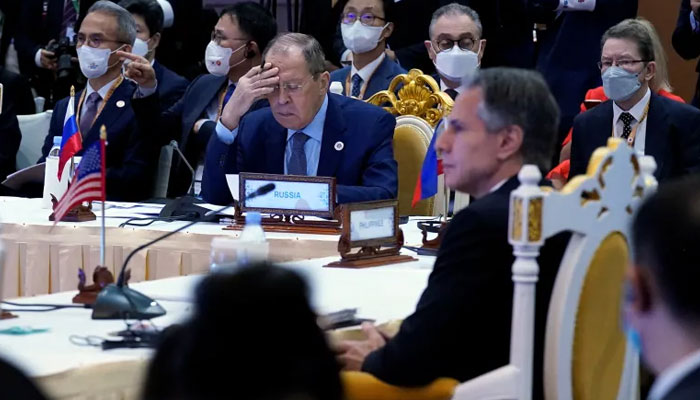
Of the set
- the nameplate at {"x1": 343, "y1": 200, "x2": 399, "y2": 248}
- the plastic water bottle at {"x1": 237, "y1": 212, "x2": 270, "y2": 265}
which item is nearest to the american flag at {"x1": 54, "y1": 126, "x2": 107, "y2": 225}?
the plastic water bottle at {"x1": 237, "y1": 212, "x2": 270, "y2": 265}

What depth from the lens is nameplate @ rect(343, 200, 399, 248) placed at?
3861 mm

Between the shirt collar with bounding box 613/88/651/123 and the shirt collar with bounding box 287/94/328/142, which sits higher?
the shirt collar with bounding box 613/88/651/123

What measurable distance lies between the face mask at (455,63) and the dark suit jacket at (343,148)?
1305 mm

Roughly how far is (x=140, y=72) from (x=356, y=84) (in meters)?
1.37

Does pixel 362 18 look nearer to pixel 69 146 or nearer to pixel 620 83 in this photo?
pixel 620 83

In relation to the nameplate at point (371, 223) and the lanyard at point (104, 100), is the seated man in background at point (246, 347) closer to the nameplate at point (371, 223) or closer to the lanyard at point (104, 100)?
the nameplate at point (371, 223)

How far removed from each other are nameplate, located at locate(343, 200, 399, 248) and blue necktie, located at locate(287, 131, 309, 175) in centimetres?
125

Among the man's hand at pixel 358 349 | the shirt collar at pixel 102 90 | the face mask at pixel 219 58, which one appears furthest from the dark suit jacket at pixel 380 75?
the man's hand at pixel 358 349

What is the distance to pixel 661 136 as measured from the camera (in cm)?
549

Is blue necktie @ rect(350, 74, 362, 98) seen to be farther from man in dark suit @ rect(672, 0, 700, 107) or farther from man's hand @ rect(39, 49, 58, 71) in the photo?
man's hand @ rect(39, 49, 58, 71)

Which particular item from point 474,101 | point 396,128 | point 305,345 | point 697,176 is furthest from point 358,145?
point 305,345

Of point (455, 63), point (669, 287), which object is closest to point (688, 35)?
point (455, 63)

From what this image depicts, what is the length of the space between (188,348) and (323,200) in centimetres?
327

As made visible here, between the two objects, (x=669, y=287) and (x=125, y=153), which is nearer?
(x=669, y=287)
